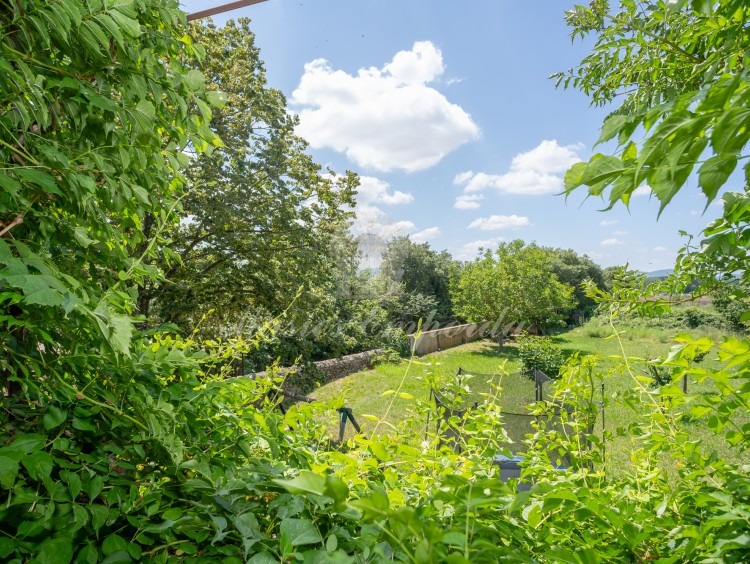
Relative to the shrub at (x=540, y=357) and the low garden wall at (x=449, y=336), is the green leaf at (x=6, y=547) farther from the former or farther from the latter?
the low garden wall at (x=449, y=336)

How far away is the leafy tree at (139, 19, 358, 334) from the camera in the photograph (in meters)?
6.95

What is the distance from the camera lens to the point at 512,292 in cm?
2212

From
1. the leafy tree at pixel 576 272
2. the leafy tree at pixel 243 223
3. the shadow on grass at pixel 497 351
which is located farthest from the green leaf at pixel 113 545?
the leafy tree at pixel 576 272

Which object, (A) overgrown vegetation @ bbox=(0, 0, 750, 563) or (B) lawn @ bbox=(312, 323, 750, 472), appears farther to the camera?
(B) lawn @ bbox=(312, 323, 750, 472)

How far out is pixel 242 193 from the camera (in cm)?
714

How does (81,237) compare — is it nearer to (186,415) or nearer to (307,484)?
(186,415)

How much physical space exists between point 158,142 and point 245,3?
2.63 feet

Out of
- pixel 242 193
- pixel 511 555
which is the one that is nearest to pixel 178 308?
pixel 242 193

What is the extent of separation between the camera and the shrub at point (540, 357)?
13836 millimetres

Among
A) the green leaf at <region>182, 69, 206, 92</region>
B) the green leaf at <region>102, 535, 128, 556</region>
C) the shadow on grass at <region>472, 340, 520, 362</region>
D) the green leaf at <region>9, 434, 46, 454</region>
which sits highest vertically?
the green leaf at <region>182, 69, 206, 92</region>

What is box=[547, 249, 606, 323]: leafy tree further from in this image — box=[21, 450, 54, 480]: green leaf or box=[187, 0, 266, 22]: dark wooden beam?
box=[21, 450, 54, 480]: green leaf

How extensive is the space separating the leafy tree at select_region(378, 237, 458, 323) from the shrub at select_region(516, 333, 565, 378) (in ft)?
34.2

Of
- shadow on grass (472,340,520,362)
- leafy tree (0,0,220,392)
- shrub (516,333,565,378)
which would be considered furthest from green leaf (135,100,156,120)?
shadow on grass (472,340,520,362)

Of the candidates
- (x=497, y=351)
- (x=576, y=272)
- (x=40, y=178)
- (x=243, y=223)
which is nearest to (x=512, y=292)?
(x=497, y=351)
